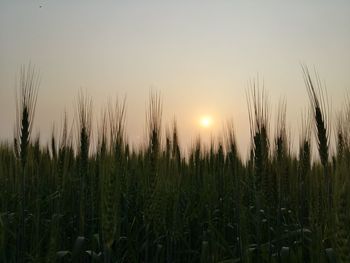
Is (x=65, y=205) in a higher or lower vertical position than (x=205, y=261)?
higher

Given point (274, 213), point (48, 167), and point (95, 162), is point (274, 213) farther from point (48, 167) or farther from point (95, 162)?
point (48, 167)

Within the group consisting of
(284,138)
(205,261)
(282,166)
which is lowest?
(205,261)

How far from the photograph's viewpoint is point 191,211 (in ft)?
14.9

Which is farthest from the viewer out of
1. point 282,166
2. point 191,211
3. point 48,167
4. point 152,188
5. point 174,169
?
point 48,167

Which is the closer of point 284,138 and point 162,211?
point 162,211

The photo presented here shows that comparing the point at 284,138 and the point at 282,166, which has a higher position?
the point at 284,138

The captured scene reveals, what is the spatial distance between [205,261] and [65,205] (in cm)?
198

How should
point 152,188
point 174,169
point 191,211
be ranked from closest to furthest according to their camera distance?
point 152,188 → point 174,169 → point 191,211

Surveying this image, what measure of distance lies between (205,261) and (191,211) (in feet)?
4.33

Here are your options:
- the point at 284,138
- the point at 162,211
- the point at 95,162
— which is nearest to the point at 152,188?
the point at 162,211

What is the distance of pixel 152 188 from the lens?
3031mm

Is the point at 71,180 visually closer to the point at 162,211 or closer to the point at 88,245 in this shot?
the point at 88,245

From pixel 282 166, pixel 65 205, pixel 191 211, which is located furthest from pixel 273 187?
pixel 65 205

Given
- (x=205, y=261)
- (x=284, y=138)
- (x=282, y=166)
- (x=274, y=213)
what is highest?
(x=284, y=138)
